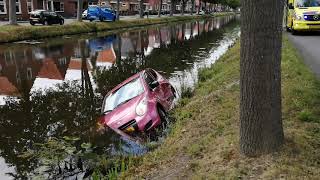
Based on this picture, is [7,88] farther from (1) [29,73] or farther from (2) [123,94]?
(2) [123,94]

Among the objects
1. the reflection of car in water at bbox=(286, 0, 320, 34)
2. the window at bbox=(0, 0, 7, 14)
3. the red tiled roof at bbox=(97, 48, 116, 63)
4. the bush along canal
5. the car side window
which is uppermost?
the window at bbox=(0, 0, 7, 14)

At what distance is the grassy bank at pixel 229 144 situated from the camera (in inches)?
220

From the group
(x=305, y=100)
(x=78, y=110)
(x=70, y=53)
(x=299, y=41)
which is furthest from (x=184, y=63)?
(x=305, y=100)

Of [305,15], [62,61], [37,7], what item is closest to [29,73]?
[62,61]

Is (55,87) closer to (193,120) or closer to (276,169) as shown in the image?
(193,120)

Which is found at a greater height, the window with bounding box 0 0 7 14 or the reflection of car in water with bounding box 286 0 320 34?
the window with bounding box 0 0 7 14

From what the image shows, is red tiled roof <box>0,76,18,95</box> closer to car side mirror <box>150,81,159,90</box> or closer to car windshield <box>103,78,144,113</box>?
car windshield <box>103,78,144,113</box>

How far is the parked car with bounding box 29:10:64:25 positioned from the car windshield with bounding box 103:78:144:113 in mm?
33339

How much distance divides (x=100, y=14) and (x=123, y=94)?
1699 inches

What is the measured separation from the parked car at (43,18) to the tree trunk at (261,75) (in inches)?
1576

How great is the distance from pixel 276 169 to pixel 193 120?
4.52 metres

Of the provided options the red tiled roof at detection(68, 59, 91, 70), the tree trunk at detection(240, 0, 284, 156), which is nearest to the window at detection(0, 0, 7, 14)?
the red tiled roof at detection(68, 59, 91, 70)

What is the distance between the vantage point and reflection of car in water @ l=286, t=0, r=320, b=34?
22.6 meters

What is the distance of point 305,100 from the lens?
855 centimetres
